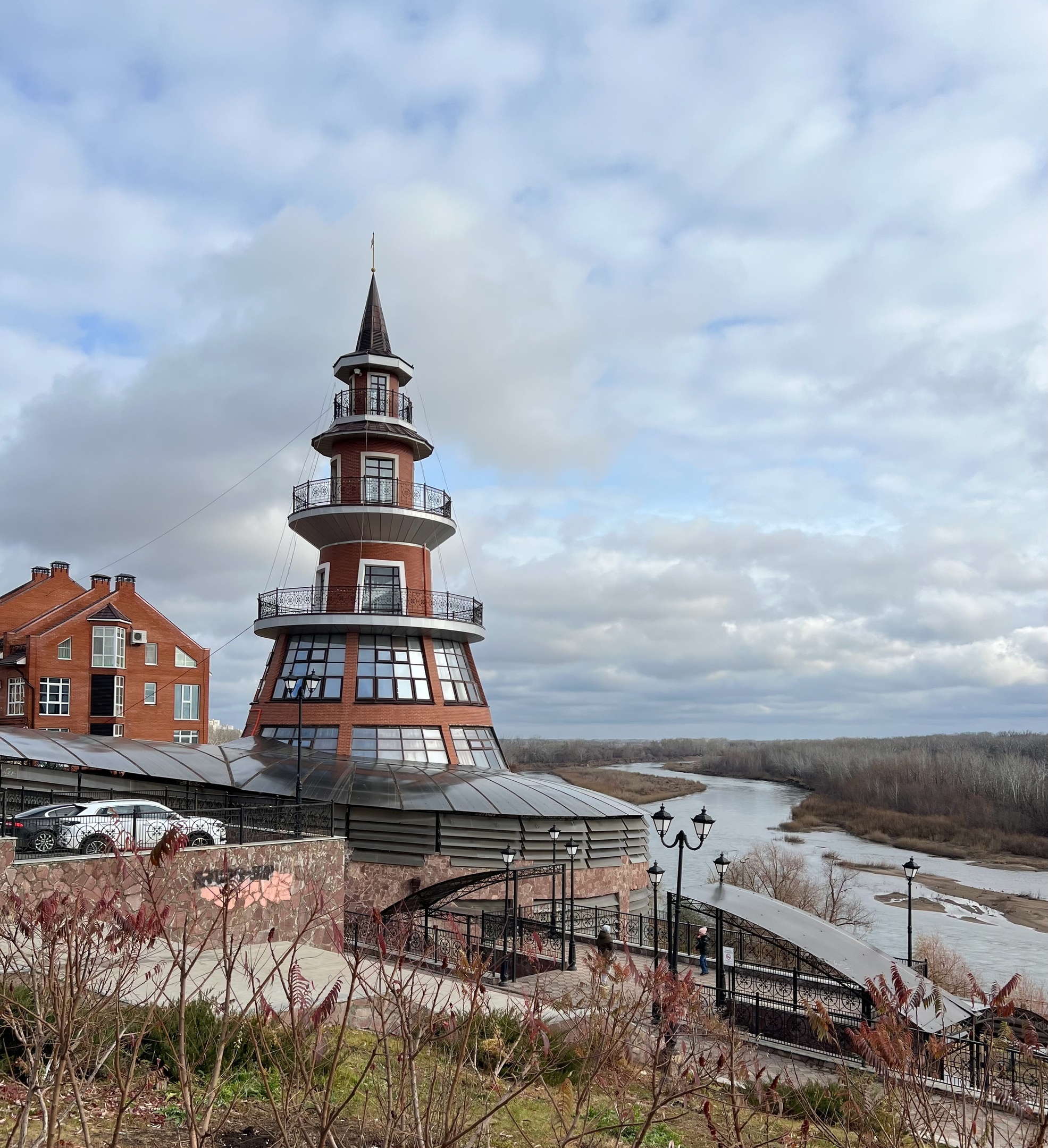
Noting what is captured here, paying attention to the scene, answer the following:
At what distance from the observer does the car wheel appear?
53.4 feet

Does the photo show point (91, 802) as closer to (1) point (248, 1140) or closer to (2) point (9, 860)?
(2) point (9, 860)

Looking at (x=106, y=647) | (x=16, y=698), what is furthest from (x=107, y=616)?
(x=16, y=698)

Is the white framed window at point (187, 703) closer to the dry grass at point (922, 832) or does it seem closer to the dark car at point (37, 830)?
the dark car at point (37, 830)

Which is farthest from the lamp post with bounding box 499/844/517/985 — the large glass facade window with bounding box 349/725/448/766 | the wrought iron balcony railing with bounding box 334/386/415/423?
the wrought iron balcony railing with bounding box 334/386/415/423

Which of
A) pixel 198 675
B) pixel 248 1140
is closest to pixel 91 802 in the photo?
pixel 248 1140

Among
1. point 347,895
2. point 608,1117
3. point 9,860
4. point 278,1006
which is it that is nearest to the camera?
point 608,1117

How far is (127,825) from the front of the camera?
17.4 m

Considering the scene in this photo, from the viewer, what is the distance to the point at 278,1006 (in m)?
10.9

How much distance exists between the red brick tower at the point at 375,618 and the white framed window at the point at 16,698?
819 inches

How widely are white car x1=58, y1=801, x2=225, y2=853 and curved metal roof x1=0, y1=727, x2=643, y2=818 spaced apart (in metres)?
5.46

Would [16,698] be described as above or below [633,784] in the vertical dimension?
above

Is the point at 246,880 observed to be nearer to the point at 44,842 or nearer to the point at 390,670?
the point at 44,842

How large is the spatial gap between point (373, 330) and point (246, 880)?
2306 centimetres

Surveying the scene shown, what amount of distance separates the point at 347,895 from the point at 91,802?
7.17 m
